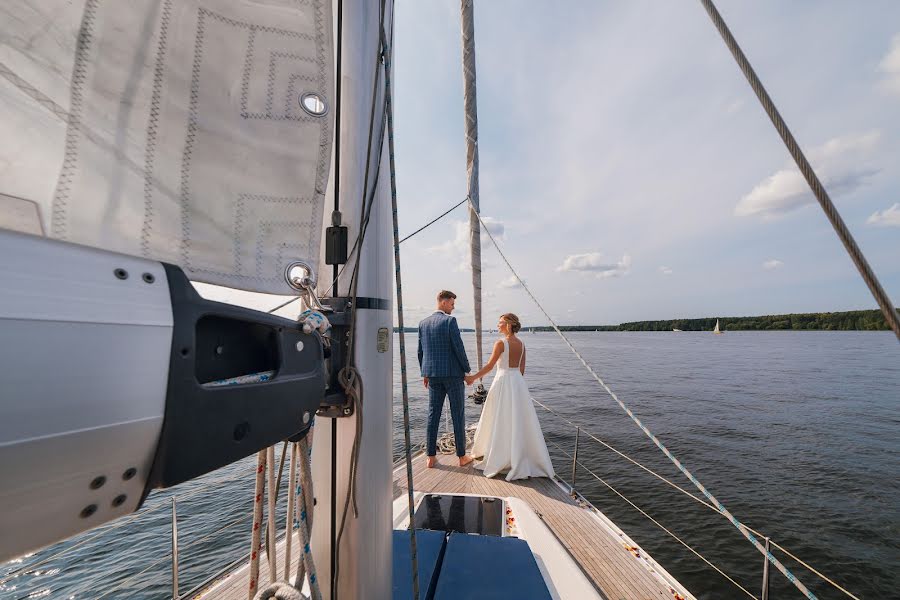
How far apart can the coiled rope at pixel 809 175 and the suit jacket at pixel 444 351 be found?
328 cm

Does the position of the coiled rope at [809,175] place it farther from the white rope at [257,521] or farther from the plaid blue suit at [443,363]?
the plaid blue suit at [443,363]

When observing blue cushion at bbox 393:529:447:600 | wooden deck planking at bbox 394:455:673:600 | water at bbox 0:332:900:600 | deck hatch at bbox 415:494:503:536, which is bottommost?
water at bbox 0:332:900:600

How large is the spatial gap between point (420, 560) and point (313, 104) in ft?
7.53

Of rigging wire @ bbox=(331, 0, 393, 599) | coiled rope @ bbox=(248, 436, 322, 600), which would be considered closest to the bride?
rigging wire @ bbox=(331, 0, 393, 599)

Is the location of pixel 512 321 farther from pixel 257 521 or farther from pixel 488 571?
pixel 257 521

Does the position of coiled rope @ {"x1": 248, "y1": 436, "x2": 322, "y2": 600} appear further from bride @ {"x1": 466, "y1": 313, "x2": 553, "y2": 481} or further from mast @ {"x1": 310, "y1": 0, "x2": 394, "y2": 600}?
bride @ {"x1": 466, "y1": 313, "x2": 553, "y2": 481}

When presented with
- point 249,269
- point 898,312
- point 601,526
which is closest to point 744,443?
point 601,526

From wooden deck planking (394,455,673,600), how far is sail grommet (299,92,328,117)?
3.16 metres

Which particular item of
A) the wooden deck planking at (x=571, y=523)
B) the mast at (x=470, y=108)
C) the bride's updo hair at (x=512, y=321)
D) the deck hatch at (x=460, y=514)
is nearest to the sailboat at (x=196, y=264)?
the deck hatch at (x=460, y=514)

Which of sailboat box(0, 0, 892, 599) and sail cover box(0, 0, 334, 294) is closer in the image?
sailboat box(0, 0, 892, 599)

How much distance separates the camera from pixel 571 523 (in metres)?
3.28

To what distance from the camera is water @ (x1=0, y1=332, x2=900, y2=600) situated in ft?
15.5

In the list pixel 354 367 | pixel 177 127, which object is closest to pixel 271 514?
pixel 354 367

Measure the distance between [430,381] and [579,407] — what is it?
12.7 m
